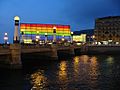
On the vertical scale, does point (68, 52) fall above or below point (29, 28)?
below

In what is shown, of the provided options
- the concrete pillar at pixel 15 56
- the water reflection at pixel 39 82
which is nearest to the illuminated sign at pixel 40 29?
the concrete pillar at pixel 15 56

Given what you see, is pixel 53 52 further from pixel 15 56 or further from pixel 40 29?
pixel 40 29

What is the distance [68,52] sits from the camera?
463ft

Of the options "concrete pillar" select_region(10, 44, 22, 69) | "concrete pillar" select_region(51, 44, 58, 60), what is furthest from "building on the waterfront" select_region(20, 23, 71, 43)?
"concrete pillar" select_region(10, 44, 22, 69)

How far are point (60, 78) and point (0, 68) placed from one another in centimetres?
1720

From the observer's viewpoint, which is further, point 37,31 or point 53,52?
point 37,31

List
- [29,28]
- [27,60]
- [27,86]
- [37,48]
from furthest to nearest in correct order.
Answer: [29,28] → [27,60] → [37,48] → [27,86]

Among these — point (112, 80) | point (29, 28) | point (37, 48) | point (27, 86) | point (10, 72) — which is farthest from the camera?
point (29, 28)

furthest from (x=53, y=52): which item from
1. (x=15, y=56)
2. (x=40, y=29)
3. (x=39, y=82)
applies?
(x=40, y=29)

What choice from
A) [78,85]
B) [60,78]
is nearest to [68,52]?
[60,78]

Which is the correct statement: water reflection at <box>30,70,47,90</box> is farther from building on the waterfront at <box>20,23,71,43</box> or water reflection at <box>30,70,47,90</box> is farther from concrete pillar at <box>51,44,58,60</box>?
building on the waterfront at <box>20,23,71,43</box>

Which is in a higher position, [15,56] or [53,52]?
[15,56]

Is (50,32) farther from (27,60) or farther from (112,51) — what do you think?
(27,60)

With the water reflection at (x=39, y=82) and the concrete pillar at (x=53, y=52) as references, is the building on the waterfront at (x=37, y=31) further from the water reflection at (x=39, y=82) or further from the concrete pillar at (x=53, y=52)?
the water reflection at (x=39, y=82)
